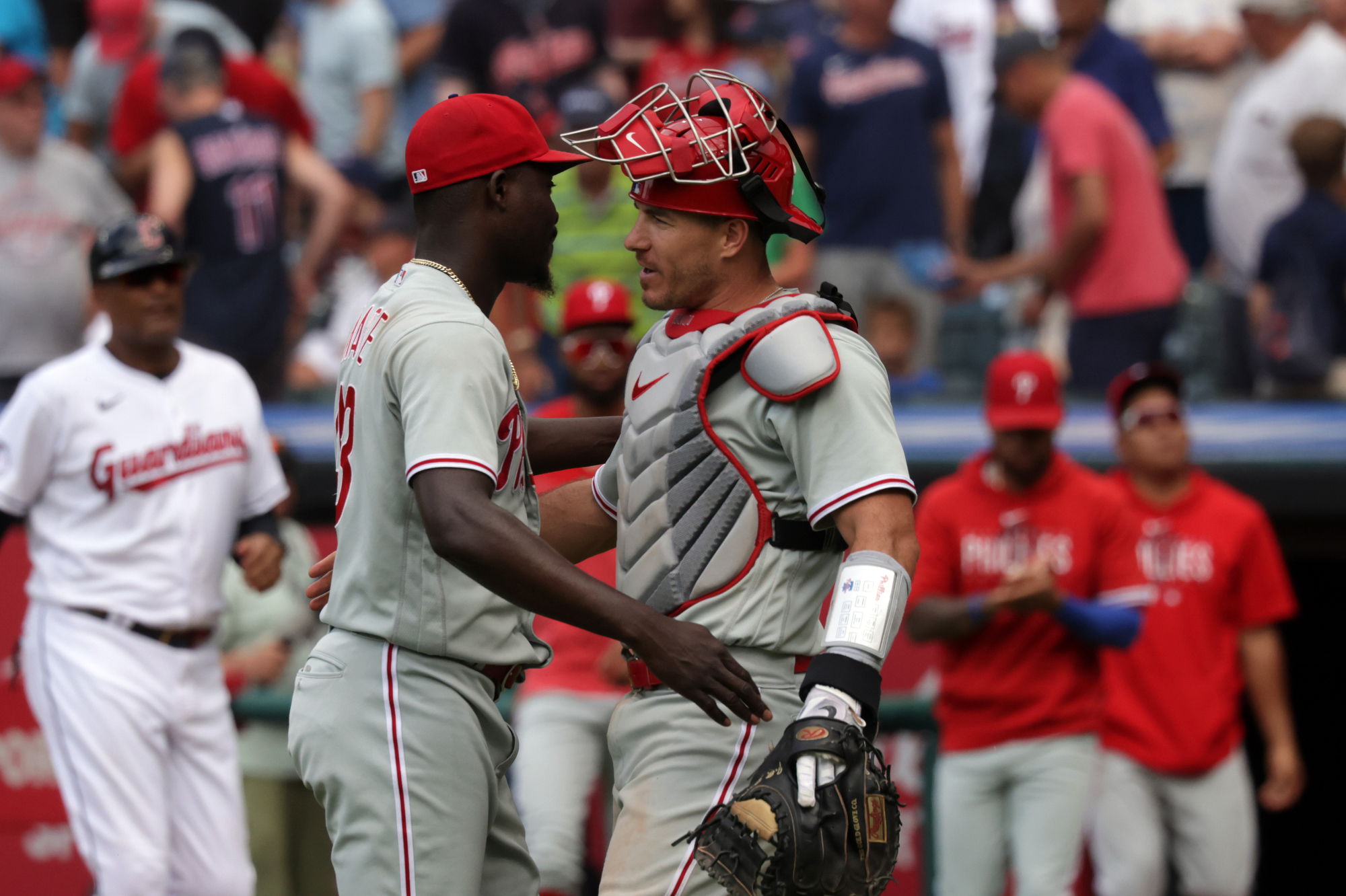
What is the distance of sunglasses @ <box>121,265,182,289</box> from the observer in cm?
508

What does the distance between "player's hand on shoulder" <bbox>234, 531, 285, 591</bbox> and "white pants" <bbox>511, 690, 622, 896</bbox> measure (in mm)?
985

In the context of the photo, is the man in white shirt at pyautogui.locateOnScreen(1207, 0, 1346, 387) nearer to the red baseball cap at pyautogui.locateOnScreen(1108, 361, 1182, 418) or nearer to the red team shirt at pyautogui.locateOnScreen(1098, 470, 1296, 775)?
the red baseball cap at pyautogui.locateOnScreen(1108, 361, 1182, 418)

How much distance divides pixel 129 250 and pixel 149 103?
2.96 metres

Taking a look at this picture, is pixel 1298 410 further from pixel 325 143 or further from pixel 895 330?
pixel 325 143

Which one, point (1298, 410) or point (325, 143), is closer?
point (1298, 410)

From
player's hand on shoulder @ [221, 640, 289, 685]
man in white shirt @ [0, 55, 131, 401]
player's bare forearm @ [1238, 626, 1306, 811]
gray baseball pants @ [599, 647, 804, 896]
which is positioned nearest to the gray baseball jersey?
gray baseball pants @ [599, 647, 804, 896]

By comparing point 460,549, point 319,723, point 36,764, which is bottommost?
point 36,764

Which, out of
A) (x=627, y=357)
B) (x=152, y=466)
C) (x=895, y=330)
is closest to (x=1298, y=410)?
(x=895, y=330)

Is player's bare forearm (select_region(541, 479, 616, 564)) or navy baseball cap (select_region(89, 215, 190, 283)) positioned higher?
navy baseball cap (select_region(89, 215, 190, 283))

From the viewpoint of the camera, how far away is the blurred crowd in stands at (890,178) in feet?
23.1

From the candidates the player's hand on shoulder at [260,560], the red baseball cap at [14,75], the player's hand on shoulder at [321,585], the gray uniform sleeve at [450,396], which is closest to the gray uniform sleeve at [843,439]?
the gray uniform sleeve at [450,396]

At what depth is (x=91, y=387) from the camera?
5129 mm

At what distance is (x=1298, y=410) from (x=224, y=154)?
4868mm

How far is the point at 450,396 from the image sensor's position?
2.86 meters
